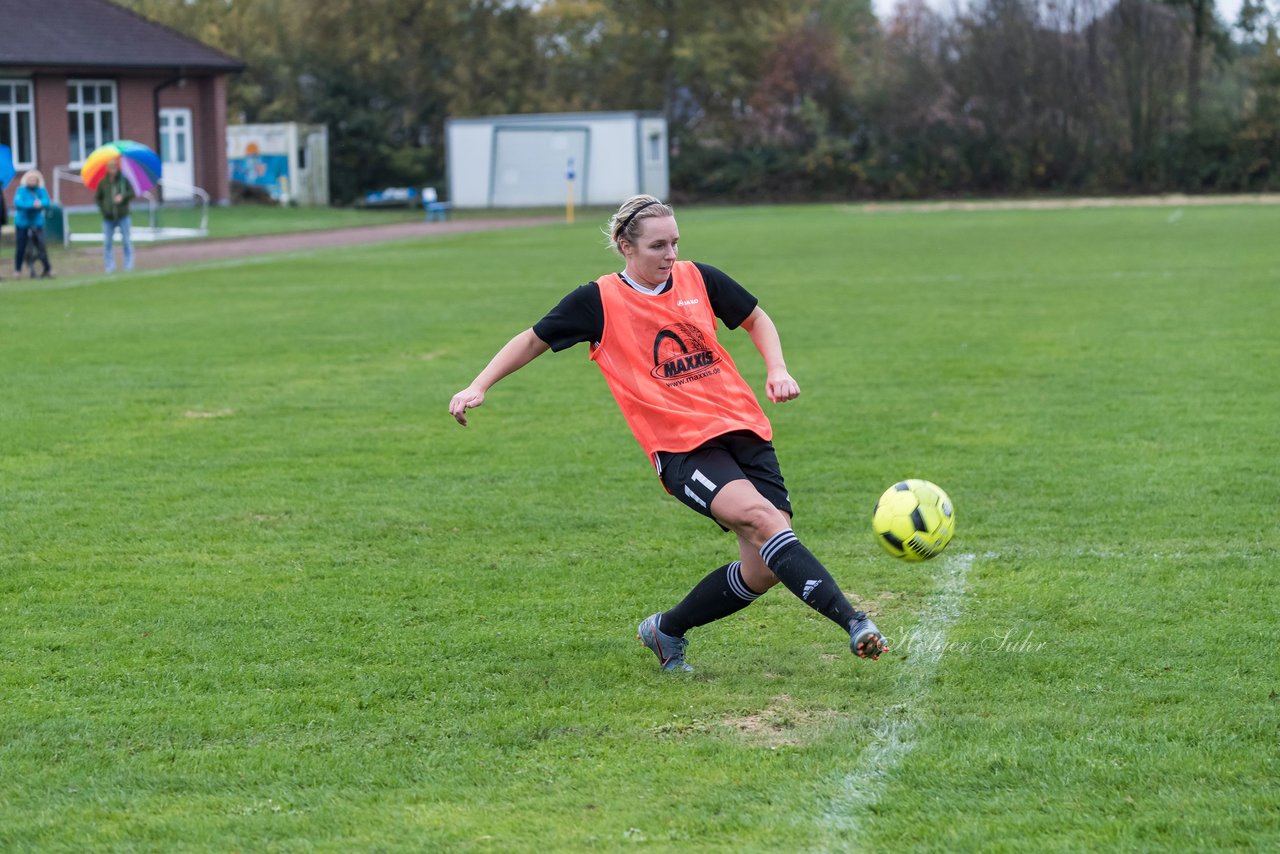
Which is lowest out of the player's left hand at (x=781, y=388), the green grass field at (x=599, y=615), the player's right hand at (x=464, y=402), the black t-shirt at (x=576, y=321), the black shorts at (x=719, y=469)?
the green grass field at (x=599, y=615)

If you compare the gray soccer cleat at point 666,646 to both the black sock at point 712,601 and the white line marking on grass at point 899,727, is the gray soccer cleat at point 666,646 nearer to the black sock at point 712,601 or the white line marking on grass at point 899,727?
the black sock at point 712,601

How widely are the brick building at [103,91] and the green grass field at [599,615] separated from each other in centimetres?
3287

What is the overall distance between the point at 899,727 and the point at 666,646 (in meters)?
0.99

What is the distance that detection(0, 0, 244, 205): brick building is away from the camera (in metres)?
44.0

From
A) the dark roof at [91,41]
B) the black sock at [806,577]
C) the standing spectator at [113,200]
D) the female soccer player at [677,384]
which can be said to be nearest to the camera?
the black sock at [806,577]

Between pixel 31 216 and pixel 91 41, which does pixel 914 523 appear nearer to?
pixel 31 216

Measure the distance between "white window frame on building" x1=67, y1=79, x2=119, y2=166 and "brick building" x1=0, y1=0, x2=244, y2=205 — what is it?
1.2 inches

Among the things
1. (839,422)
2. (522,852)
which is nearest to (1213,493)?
(839,422)

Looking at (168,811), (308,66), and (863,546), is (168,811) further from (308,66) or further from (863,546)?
(308,66)

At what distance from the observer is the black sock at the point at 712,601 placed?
5395mm

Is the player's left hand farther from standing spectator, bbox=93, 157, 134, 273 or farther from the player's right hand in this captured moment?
standing spectator, bbox=93, 157, 134, 273

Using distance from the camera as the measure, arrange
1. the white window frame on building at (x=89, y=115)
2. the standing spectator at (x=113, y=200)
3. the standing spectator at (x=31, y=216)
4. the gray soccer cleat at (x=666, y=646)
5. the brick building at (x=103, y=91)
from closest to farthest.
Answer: the gray soccer cleat at (x=666, y=646) < the standing spectator at (x=31, y=216) < the standing spectator at (x=113, y=200) < the brick building at (x=103, y=91) < the white window frame on building at (x=89, y=115)

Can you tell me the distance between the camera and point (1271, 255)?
81.4 ft

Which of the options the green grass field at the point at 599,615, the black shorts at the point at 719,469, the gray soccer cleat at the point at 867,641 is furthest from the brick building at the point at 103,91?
the gray soccer cleat at the point at 867,641
